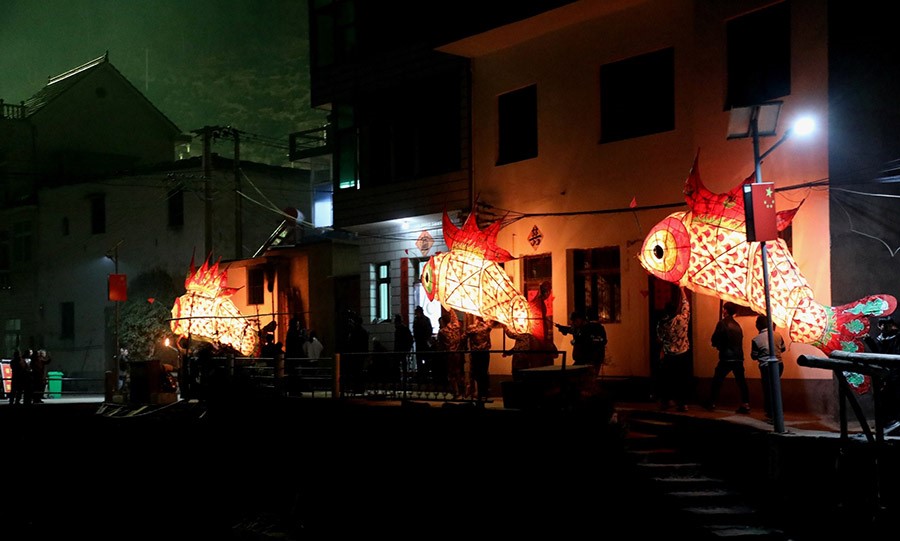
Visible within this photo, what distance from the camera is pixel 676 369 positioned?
17.3m

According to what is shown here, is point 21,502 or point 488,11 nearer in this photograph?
point 488,11

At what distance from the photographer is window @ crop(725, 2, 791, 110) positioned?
1747 cm

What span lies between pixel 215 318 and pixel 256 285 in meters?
7.21

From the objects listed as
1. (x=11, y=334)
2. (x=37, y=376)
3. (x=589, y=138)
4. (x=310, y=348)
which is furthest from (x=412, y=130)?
(x=11, y=334)

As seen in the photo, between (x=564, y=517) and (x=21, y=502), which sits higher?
(x=564, y=517)

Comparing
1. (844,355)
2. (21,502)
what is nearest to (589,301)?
(844,355)

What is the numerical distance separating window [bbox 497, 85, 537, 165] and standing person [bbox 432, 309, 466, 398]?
4478 mm

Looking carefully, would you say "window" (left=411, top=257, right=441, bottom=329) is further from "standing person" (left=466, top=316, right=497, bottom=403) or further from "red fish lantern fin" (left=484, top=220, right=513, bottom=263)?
"red fish lantern fin" (left=484, top=220, right=513, bottom=263)

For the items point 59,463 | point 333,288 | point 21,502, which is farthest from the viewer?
point 333,288

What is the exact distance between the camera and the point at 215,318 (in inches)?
1084

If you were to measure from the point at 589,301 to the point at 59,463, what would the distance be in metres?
17.0

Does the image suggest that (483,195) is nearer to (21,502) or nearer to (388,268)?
(388,268)

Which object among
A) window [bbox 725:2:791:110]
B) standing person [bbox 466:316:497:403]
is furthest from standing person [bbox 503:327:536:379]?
window [bbox 725:2:791:110]

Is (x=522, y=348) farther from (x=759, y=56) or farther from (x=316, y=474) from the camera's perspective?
(x=759, y=56)
